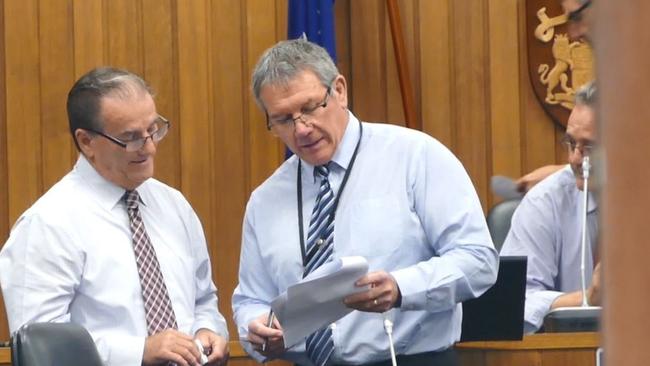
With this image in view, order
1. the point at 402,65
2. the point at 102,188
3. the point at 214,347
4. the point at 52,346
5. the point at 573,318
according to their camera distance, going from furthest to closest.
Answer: the point at 402,65 < the point at 573,318 < the point at 102,188 < the point at 214,347 < the point at 52,346

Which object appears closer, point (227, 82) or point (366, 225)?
point (366, 225)

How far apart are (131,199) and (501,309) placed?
112 cm

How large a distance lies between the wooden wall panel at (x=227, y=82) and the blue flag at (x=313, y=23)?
0.88ft

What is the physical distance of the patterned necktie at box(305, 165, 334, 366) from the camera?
3.06 meters

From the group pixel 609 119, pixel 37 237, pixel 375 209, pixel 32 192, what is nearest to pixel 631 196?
pixel 609 119

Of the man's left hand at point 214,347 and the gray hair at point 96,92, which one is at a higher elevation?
the gray hair at point 96,92

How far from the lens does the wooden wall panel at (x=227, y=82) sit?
5.93m

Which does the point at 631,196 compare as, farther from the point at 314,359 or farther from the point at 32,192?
the point at 32,192

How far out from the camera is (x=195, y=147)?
6086mm

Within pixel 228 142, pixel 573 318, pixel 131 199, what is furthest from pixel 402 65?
pixel 131 199

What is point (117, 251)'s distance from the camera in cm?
328

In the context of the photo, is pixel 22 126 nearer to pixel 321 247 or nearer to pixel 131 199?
pixel 131 199

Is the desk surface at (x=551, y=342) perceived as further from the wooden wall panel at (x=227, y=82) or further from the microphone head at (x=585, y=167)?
the wooden wall panel at (x=227, y=82)

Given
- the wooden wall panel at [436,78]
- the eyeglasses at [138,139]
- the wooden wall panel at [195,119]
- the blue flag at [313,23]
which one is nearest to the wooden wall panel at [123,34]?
the wooden wall panel at [195,119]
